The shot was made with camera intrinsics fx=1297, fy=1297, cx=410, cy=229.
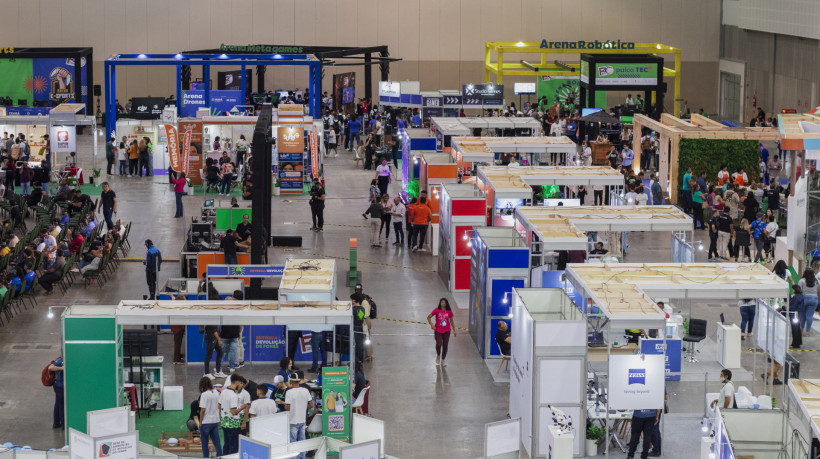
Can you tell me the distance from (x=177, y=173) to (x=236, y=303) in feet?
61.9

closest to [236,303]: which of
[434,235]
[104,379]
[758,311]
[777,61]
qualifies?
[104,379]

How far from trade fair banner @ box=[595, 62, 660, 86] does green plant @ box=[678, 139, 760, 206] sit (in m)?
8.99

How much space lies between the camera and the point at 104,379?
1515 cm

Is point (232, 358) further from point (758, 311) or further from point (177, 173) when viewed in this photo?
point (177, 173)

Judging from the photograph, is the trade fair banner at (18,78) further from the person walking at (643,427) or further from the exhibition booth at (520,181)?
the person walking at (643,427)

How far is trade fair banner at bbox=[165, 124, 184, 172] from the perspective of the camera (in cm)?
3356

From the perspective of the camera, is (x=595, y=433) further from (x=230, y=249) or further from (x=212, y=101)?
(x=212, y=101)

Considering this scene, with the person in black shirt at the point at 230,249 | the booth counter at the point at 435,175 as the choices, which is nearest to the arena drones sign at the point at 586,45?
the booth counter at the point at 435,175

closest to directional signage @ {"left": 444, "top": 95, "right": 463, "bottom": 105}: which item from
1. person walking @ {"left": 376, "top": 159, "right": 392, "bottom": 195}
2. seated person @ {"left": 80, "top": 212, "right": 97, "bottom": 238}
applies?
person walking @ {"left": 376, "top": 159, "right": 392, "bottom": 195}

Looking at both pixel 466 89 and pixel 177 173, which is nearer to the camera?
pixel 177 173

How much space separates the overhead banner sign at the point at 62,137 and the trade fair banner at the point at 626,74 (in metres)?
15.9

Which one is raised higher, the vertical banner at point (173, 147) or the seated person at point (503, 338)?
the vertical banner at point (173, 147)

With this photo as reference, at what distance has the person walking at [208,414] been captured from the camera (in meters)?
14.2

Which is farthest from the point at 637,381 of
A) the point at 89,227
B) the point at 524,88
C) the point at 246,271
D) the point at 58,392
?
the point at 524,88
